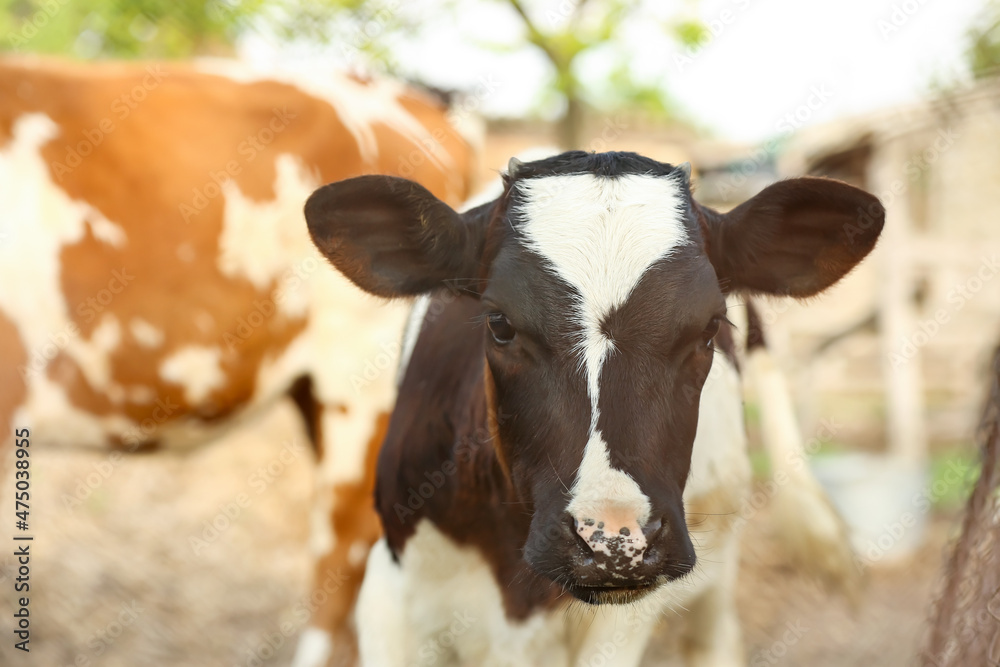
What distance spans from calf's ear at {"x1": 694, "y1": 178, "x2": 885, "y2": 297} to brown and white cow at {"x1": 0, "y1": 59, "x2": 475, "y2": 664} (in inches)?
57.7

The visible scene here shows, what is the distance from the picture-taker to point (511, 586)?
7.23 ft

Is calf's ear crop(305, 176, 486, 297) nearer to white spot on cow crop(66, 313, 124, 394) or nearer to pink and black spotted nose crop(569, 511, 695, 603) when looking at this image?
pink and black spotted nose crop(569, 511, 695, 603)

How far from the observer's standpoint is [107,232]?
10.1ft

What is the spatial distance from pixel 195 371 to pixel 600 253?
199 centimetres

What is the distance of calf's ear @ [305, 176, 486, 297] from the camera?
1.98 meters

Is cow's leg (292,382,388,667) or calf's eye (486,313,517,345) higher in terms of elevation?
calf's eye (486,313,517,345)

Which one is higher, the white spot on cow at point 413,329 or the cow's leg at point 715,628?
the white spot on cow at point 413,329

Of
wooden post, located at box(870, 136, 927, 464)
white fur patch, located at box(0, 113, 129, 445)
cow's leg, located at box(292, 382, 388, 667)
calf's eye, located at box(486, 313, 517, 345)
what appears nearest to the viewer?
calf's eye, located at box(486, 313, 517, 345)

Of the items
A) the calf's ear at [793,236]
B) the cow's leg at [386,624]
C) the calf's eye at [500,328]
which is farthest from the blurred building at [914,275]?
the cow's leg at [386,624]

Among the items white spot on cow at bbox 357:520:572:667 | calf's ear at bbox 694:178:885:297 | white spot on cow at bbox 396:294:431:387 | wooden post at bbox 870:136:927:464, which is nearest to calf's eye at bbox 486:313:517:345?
calf's ear at bbox 694:178:885:297

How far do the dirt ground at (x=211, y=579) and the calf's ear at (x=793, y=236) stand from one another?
5.83ft

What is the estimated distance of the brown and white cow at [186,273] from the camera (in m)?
3.01

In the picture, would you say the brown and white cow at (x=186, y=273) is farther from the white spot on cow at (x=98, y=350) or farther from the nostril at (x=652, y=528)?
the nostril at (x=652, y=528)

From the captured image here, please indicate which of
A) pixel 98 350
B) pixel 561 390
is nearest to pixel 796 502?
pixel 561 390
